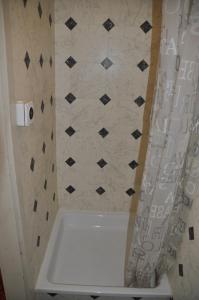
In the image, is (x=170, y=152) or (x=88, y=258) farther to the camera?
(x=88, y=258)

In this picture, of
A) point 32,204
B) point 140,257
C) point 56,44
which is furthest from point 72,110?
point 140,257

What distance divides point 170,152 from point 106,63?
0.86 meters

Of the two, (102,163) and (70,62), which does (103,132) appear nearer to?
(102,163)

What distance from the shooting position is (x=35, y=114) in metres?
1.13

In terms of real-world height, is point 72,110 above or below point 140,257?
above

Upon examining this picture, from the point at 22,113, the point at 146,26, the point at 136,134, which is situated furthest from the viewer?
the point at 136,134

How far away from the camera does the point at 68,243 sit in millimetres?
1694

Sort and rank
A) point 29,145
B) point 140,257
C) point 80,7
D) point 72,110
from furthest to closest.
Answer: point 72,110 → point 80,7 → point 140,257 → point 29,145

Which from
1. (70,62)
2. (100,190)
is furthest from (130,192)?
(70,62)

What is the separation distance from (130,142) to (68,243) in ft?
2.93

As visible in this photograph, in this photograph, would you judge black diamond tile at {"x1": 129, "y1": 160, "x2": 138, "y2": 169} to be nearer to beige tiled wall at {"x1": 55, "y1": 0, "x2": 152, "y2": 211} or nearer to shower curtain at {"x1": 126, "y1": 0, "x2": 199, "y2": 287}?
beige tiled wall at {"x1": 55, "y1": 0, "x2": 152, "y2": 211}

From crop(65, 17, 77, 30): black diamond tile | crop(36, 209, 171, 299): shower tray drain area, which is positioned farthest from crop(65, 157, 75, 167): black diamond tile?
crop(65, 17, 77, 30): black diamond tile

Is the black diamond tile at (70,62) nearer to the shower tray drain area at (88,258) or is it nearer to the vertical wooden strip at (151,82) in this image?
the vertical wooden strip at (151,82)

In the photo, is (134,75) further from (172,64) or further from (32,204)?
(32,204)
